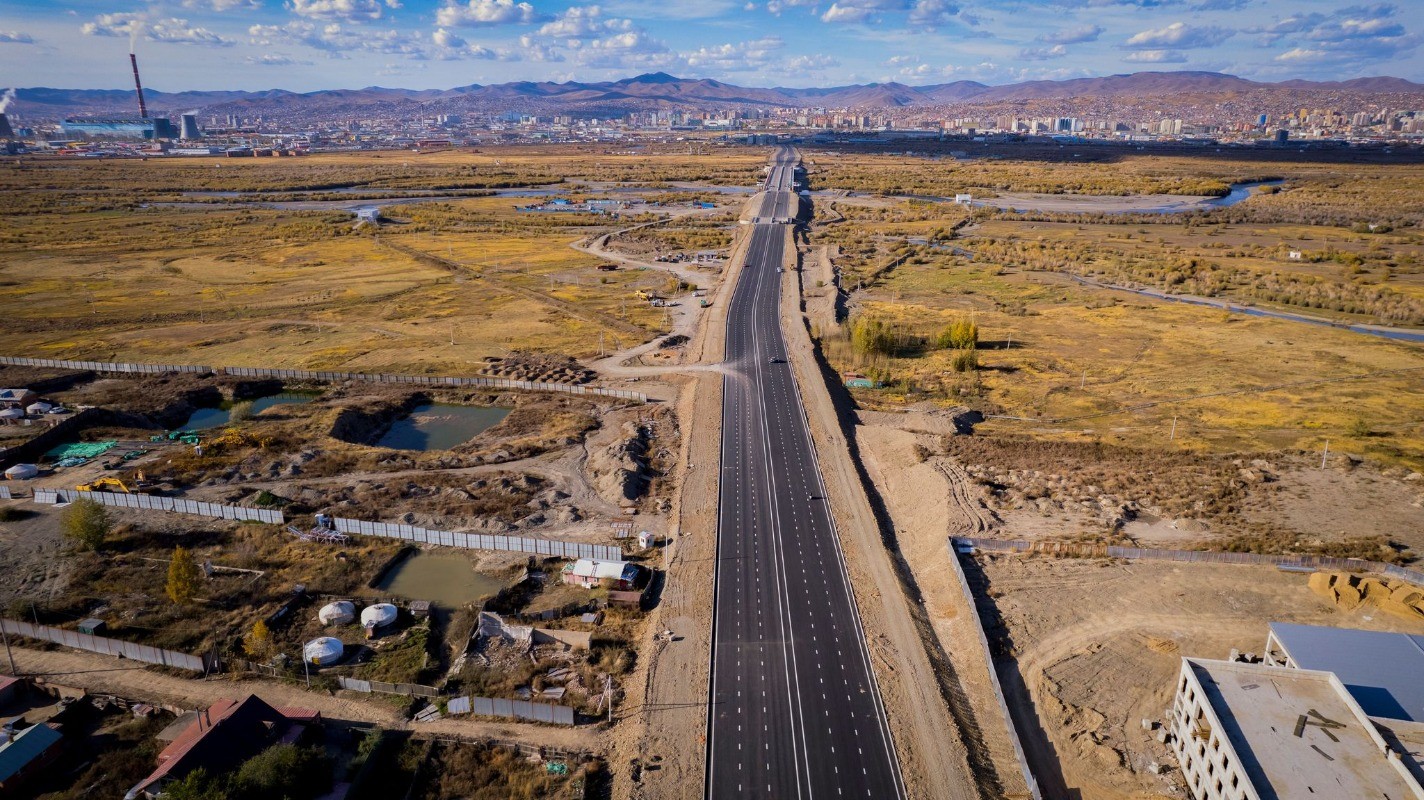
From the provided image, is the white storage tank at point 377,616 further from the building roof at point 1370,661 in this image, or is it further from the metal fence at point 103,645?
the building roof at point 1370,661

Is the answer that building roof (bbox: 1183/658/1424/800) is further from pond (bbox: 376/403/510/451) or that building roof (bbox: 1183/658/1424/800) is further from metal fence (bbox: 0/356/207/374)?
metal fence (bbox: 0/356/207/374)

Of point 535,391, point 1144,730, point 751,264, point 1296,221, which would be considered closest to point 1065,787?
point 1144,730

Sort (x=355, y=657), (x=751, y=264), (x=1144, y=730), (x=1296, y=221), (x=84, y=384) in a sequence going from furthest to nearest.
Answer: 1. (x=1296, y=221)
2. (x=751, y=264)
3. (x=84, y=384)
4. (x=355, y=657)
5. (x=1144, y=730)

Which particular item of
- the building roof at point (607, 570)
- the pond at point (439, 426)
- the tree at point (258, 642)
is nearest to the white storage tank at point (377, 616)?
the tree at point (258, 642)

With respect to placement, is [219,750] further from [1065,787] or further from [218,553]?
[1065,787]

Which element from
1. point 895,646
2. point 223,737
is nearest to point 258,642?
point 223,737

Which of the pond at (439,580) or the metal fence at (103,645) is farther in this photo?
the pond at (439,580)
